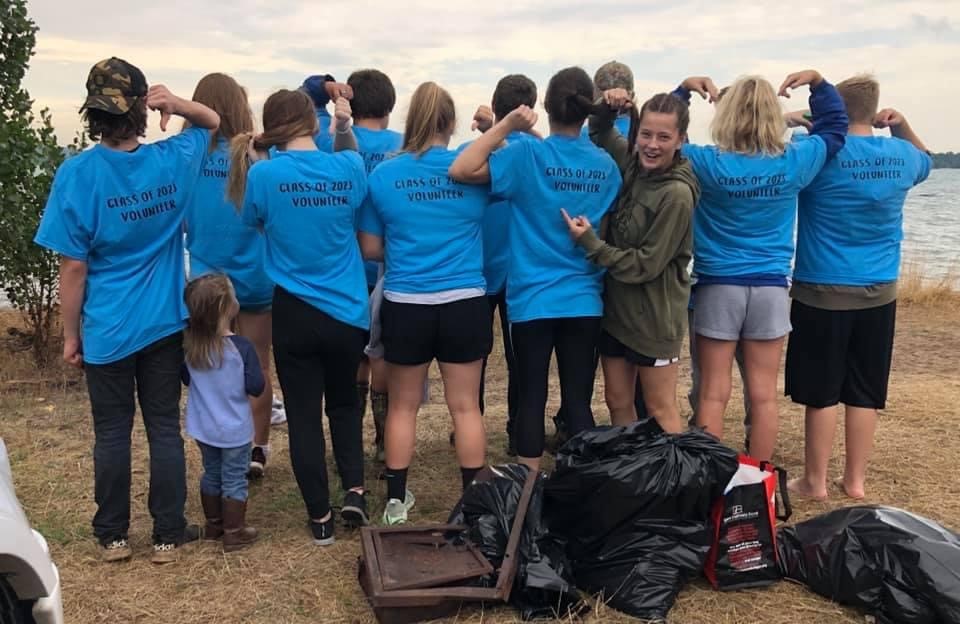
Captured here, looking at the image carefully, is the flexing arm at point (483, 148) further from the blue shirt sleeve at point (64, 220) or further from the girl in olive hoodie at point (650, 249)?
the blue shirt sleeve at point (64, 220)

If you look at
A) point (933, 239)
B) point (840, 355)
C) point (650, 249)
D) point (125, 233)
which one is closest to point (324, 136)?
point (125, 233)

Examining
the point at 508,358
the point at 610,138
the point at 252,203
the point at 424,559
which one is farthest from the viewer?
the point at 508,358

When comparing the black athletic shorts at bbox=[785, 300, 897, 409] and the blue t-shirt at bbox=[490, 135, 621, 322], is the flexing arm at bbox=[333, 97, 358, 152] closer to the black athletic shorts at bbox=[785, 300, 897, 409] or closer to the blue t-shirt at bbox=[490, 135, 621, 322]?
the blue t-shirt at bbox=[490, 135, 621, 322]

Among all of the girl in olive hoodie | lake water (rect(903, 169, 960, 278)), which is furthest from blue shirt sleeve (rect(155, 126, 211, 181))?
lake water (rect(903, 169, 960, 278))

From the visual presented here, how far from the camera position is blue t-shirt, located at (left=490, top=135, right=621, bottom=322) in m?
3.78

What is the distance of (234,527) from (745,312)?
269 cm

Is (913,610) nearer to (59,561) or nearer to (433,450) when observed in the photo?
(433,450)

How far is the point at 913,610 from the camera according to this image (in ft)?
10.0

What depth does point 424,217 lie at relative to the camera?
3.76 meters

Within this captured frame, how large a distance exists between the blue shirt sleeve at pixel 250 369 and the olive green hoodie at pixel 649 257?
63.5 inches

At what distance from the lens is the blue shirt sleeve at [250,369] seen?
3.76m

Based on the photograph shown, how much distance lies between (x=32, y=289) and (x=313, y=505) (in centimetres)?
459

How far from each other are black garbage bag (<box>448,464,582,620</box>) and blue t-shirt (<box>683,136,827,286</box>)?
1454 mm

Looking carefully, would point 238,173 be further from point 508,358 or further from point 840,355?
point 840,355
